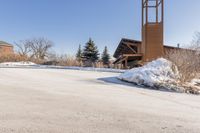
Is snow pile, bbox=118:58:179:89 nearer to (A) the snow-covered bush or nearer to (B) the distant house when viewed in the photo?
(A) the snow-covered bush

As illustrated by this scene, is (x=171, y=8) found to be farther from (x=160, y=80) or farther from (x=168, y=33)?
(x=160, y=80)

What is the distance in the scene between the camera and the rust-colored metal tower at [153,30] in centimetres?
2061

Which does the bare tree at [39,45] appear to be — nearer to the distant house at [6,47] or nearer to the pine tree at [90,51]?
the distant house at [6,47]

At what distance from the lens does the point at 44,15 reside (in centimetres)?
3162

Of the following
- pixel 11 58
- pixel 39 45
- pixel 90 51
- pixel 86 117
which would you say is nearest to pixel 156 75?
pixel 86 117

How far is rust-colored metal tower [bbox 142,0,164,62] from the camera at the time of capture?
67.6 ft

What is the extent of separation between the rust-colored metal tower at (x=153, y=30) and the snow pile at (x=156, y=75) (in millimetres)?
8864

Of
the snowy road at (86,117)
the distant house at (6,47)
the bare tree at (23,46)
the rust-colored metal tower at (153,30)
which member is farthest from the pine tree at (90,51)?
the snowy road at (86,117)

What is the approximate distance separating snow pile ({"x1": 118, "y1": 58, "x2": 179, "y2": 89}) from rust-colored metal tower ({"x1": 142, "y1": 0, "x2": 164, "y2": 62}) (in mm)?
8864

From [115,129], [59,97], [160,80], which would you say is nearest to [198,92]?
[160,80]

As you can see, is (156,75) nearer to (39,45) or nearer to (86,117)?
(86,117)

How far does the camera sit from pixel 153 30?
20641 millimetres

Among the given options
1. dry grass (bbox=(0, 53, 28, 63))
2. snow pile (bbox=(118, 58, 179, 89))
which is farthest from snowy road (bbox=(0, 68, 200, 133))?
dry grass (bbox=(0, 53, 28, 63))

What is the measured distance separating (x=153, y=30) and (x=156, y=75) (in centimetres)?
1060
